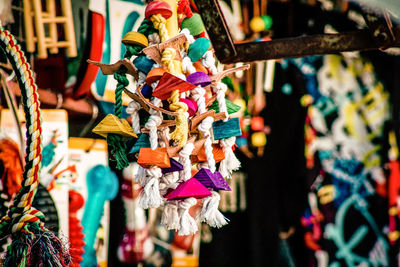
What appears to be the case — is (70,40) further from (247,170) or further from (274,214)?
(274,214)

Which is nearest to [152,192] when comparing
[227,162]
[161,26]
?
[227,162]

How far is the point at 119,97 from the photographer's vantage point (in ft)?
3.02

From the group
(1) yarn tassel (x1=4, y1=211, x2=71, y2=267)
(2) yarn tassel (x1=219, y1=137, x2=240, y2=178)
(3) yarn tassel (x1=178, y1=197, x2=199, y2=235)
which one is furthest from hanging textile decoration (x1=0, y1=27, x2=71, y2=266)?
(2) yarn tassel (x1=219, y1=137, x2=240, y2=178)

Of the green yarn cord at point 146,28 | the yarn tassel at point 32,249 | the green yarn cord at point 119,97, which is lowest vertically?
the yarn tassel at point 32,249

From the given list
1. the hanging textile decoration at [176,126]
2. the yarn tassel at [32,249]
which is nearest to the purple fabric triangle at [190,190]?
the hanging textile decoration at [176,126]

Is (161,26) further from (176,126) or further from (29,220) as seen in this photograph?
(29,220)

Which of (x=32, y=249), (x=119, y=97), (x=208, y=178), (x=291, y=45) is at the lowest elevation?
(x=32, y=249)

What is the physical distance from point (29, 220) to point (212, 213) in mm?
304

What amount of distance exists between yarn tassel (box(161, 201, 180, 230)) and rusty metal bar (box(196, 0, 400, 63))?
0.30 metres

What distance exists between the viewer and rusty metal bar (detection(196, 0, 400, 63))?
0.94 meters

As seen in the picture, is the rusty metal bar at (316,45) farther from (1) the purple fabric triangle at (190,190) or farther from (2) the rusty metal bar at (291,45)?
(1) the purple fabric triangle at (190,190)

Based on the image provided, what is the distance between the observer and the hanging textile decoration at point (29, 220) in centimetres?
82

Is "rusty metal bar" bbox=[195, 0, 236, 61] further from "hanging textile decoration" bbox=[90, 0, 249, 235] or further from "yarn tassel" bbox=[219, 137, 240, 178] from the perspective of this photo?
"yarn tassel" bbox=[219, 137, 240, 178]

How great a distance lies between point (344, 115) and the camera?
2.39 m
